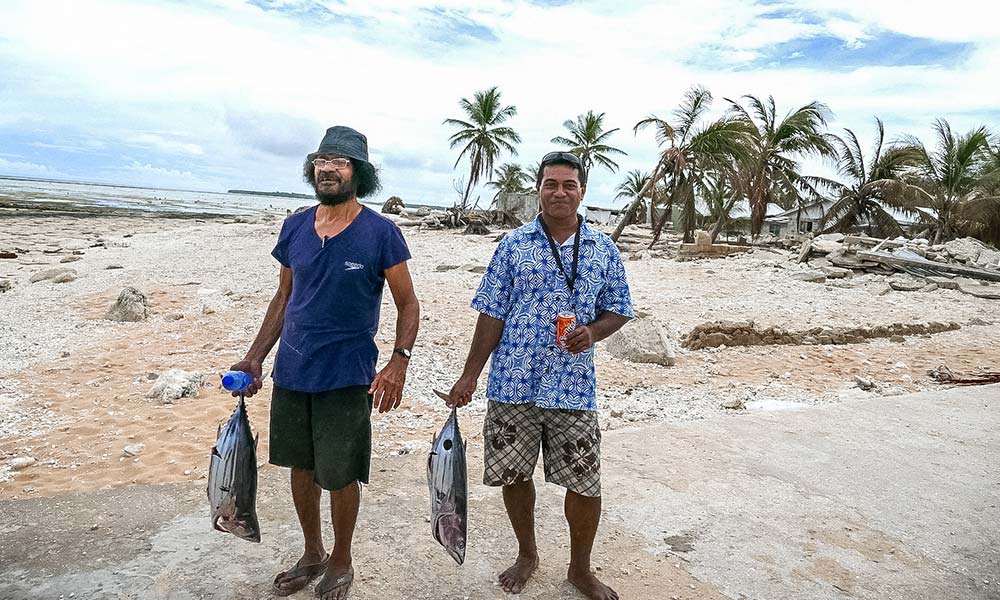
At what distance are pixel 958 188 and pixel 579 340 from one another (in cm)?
2830

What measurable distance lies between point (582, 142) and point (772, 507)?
27980mm

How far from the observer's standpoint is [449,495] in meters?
2.64

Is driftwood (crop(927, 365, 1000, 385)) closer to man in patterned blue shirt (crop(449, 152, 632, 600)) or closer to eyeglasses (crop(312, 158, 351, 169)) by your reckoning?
man in patterned blue shirt (crop(449, 152, 632, 600))

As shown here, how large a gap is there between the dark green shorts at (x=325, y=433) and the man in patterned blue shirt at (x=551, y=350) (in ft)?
1.25

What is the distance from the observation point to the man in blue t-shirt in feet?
8.32

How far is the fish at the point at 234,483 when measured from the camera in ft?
8.66

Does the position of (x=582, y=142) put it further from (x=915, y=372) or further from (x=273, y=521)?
(x=273, y=521)

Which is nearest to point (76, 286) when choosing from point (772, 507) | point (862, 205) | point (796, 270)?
point (772, 507)

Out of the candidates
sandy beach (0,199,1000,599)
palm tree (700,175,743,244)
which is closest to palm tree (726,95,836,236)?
palm tree (700,175,743,244)

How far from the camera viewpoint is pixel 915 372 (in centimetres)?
753

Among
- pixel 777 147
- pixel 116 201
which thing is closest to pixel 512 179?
pixel 777 147

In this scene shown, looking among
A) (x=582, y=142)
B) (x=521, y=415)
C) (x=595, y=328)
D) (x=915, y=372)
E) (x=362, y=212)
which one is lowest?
(x=915, y=372)

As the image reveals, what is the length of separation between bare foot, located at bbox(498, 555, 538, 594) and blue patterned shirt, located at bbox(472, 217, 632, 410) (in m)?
0.72

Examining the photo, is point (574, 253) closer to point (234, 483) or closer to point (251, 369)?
point (251, 369)
